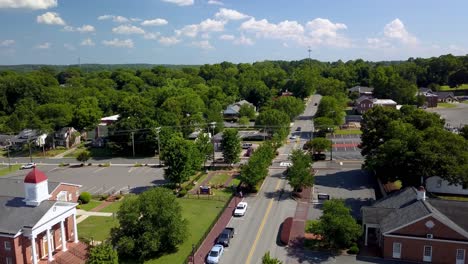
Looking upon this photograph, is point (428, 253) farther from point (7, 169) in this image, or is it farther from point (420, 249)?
point (7, 169)

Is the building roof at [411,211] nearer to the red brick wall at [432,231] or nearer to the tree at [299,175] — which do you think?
the red brick wall at [432,231]

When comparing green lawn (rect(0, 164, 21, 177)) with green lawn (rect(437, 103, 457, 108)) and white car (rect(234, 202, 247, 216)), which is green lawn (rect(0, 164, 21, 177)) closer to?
white car (rect(234, 202, 247, 216))

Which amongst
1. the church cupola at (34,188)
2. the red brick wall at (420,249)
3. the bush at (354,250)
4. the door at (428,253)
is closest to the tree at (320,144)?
the bush at (354,250)

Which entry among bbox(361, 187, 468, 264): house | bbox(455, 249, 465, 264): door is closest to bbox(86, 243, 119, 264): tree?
bbox(361, 187, 468, 264): house

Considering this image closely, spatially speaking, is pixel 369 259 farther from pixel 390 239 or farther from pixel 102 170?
pixel 102 170

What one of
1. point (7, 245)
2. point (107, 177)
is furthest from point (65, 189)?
point (107, 177)

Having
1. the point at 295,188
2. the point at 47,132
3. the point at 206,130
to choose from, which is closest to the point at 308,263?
the point at 295,188
